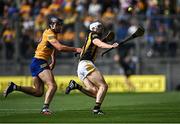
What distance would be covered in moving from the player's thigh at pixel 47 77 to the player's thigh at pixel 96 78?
0.91 meters

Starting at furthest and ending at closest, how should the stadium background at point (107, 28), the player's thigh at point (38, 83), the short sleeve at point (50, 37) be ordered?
the stadium background at point (107, 28) < the player's thigh at point (38, 83) < the short sleeve at point (50, 37)

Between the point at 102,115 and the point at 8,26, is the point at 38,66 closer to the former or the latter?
the point at 102,115

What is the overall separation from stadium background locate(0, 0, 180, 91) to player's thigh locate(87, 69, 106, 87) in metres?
14.5

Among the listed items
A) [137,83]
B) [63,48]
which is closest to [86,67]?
[63,48]

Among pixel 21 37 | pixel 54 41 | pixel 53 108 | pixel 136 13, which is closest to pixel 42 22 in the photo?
pixel 21 37

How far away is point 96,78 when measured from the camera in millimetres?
17953

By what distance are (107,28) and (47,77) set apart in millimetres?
14977

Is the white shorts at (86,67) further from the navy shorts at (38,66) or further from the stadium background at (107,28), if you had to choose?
the stadium background at (107,28)

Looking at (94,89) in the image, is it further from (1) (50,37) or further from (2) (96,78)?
(1) (50,37)

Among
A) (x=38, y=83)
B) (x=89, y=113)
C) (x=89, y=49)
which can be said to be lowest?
(x=89, y=113)

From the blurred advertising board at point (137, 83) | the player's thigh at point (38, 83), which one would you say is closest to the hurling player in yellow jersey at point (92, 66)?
the player's thigh at point (38, 83)

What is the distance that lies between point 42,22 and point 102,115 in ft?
56.0

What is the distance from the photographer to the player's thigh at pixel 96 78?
1789 centimetres

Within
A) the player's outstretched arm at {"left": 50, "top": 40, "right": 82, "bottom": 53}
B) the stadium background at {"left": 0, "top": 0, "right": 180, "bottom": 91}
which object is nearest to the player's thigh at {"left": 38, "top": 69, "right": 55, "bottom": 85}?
the player's outstretched arm at {"left": 50, "top": 40, "right": 82, "bottom": 53}
